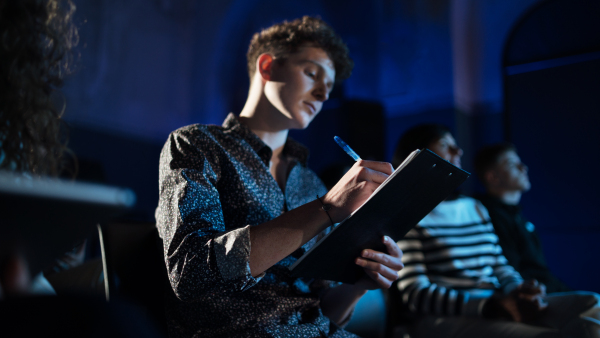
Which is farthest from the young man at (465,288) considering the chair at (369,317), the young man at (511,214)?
the young man at (511,214)

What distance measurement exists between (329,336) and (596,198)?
346 cm

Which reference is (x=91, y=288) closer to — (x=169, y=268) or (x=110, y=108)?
(x=169, y=268)

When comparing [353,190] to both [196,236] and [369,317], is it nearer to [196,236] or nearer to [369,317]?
[196,236]

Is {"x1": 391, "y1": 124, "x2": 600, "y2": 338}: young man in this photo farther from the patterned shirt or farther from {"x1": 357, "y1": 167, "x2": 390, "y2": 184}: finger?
{"x1": 357, "y1": 167, "x2": 390, "y2": 184}: finger

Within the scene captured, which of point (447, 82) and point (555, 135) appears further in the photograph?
point (447, 82)

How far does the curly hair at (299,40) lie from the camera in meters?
1.24

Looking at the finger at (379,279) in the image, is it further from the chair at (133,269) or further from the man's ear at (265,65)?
the man's ear at (265,65)

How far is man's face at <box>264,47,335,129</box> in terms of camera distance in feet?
3.83

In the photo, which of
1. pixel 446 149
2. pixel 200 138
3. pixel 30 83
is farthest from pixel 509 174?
pixel 30 83

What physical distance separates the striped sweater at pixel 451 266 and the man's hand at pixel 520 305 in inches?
1.7

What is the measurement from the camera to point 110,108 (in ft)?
12.8

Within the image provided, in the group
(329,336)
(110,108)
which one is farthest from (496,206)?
(110,108)

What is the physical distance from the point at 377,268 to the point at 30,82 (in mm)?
874

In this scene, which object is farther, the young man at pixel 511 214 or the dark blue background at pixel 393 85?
the dark blue background at pixel 393 85
